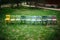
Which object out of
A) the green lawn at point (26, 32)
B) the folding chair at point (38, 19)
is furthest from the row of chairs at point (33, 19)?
the green lawn at point (26, 32)

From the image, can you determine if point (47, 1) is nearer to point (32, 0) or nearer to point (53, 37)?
point (32, 0)

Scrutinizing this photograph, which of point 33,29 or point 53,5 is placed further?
point 53,5

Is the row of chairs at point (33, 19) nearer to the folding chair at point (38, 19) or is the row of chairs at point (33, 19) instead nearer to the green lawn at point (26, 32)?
the folding chair at point (38, 19)

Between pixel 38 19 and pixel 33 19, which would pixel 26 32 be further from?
pixel 38 19

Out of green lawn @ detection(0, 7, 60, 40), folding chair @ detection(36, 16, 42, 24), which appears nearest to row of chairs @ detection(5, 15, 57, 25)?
folding chair @ detection(36, 16, 42, 24)

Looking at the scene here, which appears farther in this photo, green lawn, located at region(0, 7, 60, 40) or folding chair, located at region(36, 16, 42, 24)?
folding chair, located at region(36, 16, 42, 24)

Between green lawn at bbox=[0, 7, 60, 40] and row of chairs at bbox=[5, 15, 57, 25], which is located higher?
row of chairs at bbox=[5, 15, 57, 25]

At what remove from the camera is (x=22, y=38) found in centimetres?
879

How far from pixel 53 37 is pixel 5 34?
276 cm

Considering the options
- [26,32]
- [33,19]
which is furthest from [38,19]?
[26,32]

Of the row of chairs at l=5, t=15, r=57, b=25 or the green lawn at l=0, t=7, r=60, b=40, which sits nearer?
the green lawn at l=0, t=7, r=60, b=40

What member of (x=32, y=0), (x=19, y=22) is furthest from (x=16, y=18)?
(x=32, y=0)

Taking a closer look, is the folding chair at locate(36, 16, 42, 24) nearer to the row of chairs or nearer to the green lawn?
the row of chairs

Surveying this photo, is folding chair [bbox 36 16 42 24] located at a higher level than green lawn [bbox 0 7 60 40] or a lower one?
higher
